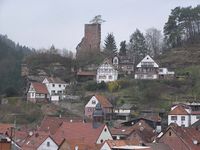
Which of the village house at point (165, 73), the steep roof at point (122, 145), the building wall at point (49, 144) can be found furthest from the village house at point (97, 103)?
the steep roof at point (122, 145)

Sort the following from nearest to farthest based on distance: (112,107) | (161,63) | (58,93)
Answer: (112,107)
(58,93)
(161,63)

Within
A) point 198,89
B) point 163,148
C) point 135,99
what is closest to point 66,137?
point 163,148

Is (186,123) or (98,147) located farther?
(186,123)

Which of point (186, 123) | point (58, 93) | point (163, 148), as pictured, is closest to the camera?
point (163, 148)

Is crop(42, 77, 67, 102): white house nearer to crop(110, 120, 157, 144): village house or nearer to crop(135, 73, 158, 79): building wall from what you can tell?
crop(135, 73, 158, 79): building wall

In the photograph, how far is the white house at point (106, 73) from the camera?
7362 cm

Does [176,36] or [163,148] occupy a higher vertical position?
[176,36]

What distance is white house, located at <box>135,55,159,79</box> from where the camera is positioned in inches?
2859

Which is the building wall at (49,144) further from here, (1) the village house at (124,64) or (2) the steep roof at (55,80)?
(1) the village house at (124,64)

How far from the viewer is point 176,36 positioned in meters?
84.0

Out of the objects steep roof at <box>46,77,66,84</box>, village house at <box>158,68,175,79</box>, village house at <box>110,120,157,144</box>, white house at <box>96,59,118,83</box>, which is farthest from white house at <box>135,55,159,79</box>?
village house at <box>110,120,157,144</box>

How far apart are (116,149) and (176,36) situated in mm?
44292

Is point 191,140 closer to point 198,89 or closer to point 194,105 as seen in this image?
point 194,105

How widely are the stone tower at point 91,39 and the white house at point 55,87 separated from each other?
1209 cm
